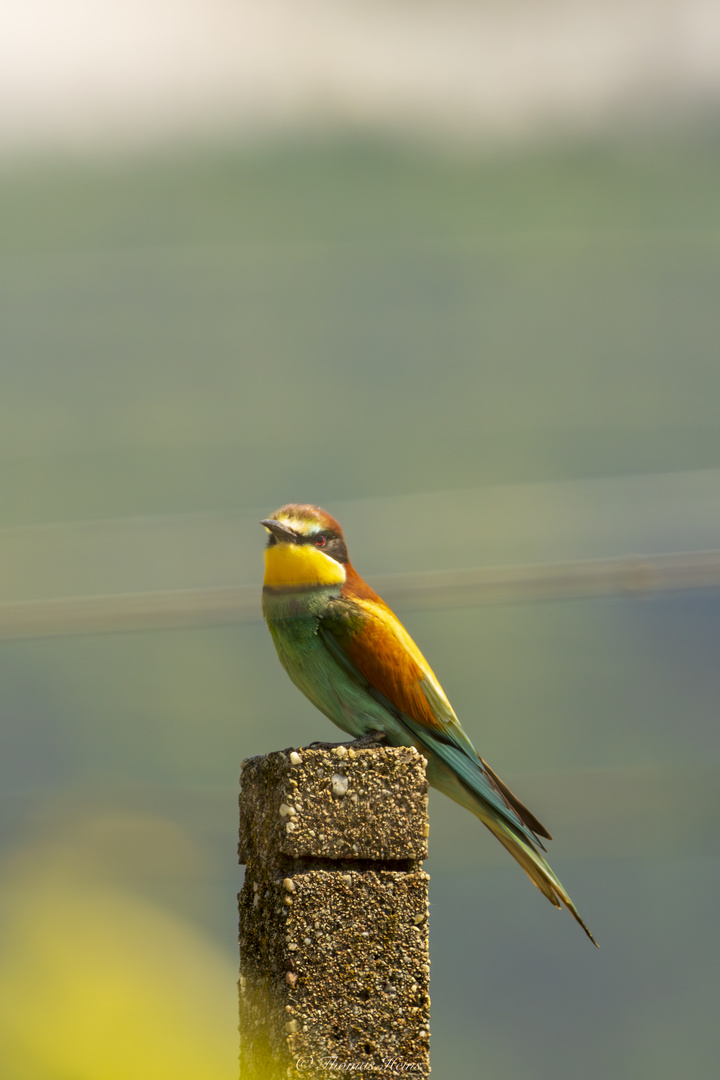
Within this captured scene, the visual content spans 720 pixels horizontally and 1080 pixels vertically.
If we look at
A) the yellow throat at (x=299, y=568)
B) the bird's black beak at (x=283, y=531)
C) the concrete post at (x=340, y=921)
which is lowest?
the concrete post at (x=340, y=921)

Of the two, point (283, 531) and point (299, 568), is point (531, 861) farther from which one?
point (283, 531)

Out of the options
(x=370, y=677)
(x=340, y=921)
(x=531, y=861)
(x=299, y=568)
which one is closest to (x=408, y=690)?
(x=370, y=677)

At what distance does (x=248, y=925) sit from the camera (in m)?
3.01

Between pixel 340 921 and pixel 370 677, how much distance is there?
881 millimetres

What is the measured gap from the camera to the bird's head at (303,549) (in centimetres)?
357

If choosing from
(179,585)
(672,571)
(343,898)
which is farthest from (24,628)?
(672,571)

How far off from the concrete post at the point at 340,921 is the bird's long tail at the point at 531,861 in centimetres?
60

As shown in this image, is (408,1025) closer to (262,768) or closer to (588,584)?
(262,768)

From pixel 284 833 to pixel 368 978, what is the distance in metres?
0.44

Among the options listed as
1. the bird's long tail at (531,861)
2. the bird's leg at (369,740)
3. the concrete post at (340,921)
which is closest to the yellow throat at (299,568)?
the bird's leg at (369,740)

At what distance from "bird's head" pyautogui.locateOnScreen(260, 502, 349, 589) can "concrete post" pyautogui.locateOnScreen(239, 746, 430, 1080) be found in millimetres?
811

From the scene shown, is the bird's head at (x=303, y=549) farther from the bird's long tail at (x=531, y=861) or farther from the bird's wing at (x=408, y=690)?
the bird's long tail at (x=531, y=861)

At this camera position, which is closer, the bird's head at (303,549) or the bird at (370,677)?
the bird at (370,677)

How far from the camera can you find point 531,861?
131 inches
